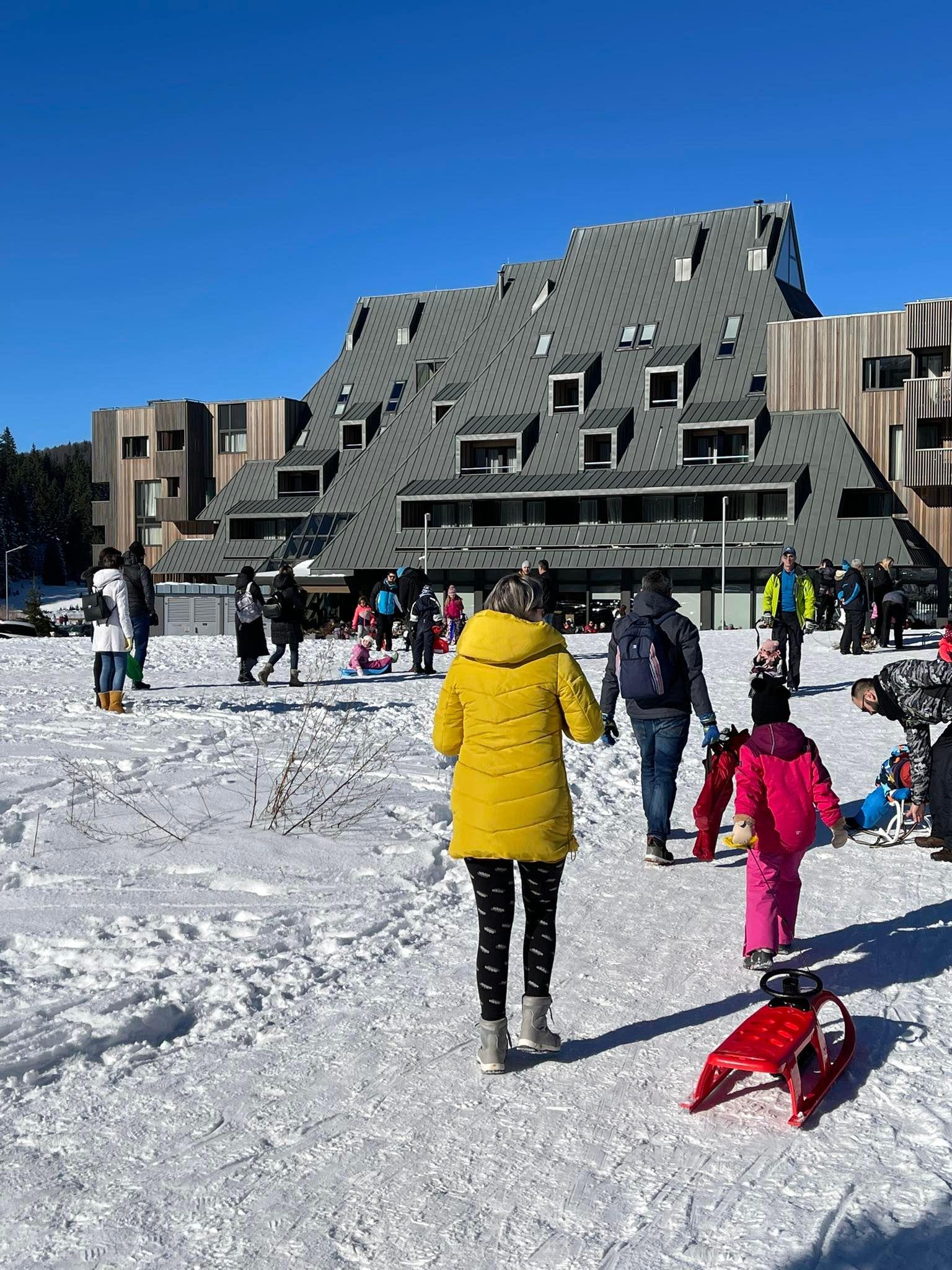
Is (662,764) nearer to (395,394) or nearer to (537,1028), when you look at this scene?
(537,1028)

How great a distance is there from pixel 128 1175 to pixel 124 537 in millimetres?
60173

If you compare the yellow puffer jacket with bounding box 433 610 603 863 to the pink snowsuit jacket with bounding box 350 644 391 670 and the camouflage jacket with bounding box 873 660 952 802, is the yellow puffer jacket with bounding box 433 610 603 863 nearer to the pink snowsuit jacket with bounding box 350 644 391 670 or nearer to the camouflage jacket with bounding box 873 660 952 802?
the camouflage jacket with bounding box 873 660 952 802

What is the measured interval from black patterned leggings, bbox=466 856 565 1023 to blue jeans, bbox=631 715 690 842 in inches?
133

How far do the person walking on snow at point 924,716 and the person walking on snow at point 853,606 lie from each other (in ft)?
42.5

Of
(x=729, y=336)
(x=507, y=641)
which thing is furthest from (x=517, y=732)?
(x=729, y=336)

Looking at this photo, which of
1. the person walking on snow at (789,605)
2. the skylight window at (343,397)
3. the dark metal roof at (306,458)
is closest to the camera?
the person walking on snow at (789,605)

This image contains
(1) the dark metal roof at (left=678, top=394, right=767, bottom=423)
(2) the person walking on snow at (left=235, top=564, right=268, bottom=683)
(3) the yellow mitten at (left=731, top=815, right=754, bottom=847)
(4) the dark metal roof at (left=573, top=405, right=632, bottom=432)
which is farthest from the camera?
(4) the dark metal roof at (left=573, top=405, right=632, bottom=432)

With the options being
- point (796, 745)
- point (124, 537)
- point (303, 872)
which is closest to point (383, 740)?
point (303, 872)

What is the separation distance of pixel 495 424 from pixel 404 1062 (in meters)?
43.9

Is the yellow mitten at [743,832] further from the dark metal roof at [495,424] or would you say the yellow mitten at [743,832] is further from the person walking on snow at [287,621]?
the dark metal roof at [495,424]

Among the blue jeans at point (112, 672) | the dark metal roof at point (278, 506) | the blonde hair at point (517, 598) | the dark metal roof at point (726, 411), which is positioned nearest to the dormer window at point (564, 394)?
the dark metal roof at point (726, 411)

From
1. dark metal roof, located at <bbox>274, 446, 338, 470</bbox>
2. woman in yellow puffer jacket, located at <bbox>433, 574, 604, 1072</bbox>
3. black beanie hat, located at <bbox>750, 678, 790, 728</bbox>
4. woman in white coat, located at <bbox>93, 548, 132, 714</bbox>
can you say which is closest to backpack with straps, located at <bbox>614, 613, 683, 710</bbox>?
black beanie hat, located at <bbox>750, 678, 790, 728</bbox>

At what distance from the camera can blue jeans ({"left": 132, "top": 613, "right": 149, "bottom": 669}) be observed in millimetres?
15297

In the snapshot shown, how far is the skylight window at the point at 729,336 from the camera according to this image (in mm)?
45125
